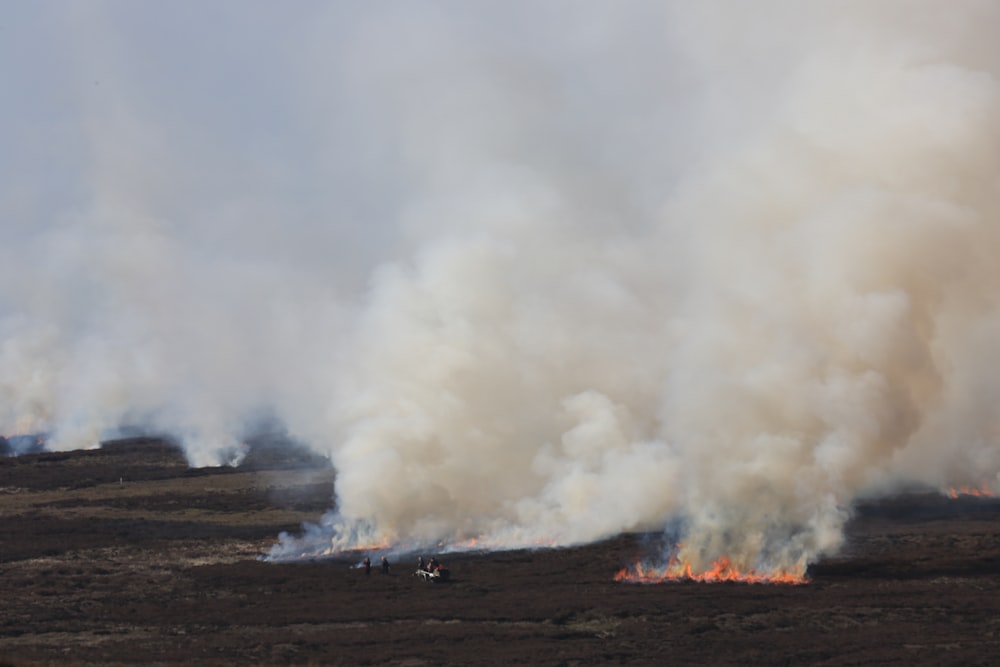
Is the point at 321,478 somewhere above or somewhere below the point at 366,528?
above

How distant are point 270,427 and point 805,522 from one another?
9175 centimetres

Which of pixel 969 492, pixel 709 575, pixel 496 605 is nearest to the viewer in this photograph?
pixel 496 605

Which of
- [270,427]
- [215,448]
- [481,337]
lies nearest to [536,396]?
[481,337]

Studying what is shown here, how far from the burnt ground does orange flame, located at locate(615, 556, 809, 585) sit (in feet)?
3.25

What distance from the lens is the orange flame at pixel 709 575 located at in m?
53.8

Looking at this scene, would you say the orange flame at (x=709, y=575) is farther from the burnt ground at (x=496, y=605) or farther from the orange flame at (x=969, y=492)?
the orange flame at (x=969, y=492)

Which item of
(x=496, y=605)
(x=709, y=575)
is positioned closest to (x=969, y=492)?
(x=709, y=575)

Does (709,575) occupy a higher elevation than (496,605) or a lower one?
higher

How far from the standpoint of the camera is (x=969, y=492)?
72.7 meters

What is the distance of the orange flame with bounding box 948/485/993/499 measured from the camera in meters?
71.5

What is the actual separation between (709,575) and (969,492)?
25069 mm

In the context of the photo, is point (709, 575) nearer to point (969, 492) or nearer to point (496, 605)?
point (496, 605)

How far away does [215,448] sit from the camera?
378ft

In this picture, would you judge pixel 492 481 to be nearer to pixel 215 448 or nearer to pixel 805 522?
pixel 805 522
